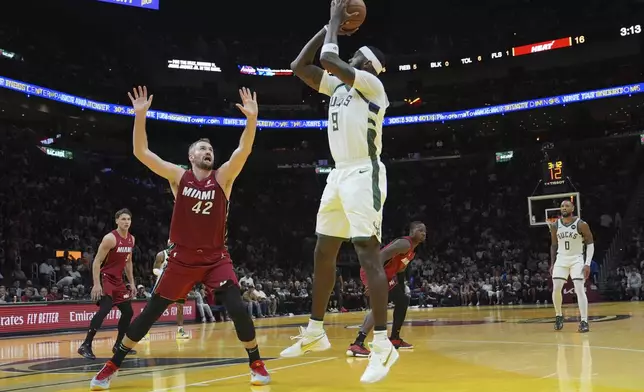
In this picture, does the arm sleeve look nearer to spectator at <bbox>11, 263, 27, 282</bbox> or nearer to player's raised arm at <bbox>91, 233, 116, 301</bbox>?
player's raised arm at <bbox>91, 233, 116, 301</bbox>

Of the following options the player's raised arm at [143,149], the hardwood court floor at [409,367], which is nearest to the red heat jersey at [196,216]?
the player's raised arm at [143,149]

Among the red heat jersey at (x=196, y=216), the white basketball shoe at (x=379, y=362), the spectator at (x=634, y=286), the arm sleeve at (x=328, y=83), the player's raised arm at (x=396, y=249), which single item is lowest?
the spectator at (x=634, y=286)

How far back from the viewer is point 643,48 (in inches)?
1277

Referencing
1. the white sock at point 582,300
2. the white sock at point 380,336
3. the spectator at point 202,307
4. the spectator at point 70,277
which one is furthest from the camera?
the spectator at point 70,277

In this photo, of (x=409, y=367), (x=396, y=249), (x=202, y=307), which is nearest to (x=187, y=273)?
(x=409, y=367)

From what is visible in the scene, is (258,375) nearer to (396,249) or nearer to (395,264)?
(396,249)

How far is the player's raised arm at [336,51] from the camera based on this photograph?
4.79 meters

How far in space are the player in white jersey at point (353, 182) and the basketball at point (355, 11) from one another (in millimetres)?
54

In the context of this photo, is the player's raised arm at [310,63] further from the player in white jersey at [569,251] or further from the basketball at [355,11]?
the player in white jersey at [569,251]

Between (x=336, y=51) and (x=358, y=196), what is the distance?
44.6 inches

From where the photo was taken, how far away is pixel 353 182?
4.80 metres

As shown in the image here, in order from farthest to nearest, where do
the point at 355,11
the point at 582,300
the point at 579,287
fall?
1. the point at 579,287
2. the point at 582,300
3. the point at 355,11

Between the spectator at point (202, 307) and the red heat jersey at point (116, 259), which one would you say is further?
the spectator at point (202, 307)

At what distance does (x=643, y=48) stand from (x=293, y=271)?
68.3 feet
